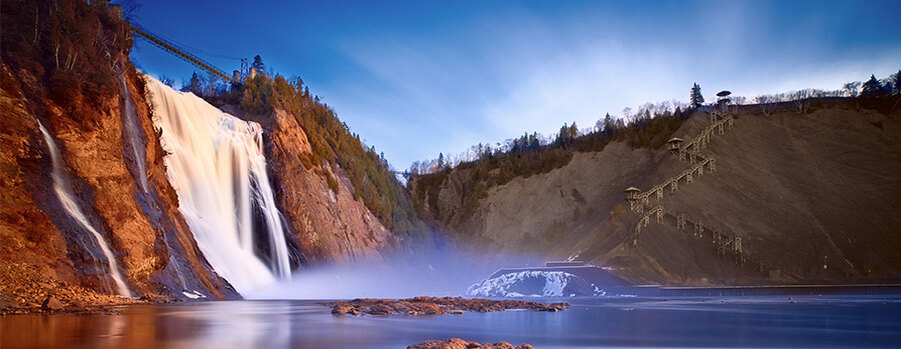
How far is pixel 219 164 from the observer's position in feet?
120

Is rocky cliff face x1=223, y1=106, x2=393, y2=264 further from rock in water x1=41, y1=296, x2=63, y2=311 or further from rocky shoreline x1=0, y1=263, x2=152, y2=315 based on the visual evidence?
rock in water x1=41, y1=296, x2=63, y2=311

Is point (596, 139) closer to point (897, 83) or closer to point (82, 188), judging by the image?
point (897, 83)

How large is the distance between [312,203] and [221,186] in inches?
353

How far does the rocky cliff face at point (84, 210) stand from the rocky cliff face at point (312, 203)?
1375 cm

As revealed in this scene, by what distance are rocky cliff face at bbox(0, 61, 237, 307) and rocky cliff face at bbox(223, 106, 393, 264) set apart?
13752 mm

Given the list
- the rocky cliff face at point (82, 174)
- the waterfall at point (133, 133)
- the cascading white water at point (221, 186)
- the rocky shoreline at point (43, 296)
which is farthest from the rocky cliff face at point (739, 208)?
the rocky shoreline at point (43, 296)

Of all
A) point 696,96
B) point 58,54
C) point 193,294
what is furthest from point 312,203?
point 696,96

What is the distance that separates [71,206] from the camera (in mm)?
20188

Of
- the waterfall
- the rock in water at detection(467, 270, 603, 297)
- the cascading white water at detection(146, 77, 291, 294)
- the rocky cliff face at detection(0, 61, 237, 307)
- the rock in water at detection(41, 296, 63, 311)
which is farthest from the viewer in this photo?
the rock in water at detection(467, 270, 603, 297)

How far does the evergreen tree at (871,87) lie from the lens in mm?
62312

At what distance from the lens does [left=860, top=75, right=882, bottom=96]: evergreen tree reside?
6231cm

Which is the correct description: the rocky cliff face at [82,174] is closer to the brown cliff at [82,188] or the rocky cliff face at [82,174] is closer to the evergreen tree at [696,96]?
the brown cliff at [82,188]

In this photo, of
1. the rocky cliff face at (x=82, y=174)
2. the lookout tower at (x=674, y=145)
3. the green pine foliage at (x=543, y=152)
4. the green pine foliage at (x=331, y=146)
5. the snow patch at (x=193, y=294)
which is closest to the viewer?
the rocky cliff face at (x=82, y=174)

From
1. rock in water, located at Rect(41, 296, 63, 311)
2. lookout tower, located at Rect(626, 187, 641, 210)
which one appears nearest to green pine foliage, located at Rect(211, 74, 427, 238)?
lookout tower, located at Rect(626, 187, 641, 210)
